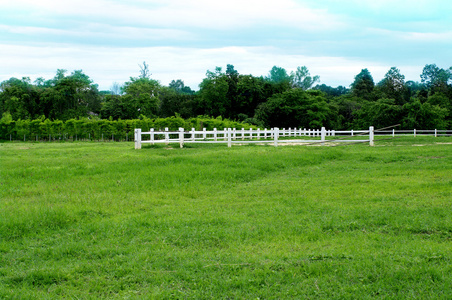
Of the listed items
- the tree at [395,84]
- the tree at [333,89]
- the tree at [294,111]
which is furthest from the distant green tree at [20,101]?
the tree at [333,89]

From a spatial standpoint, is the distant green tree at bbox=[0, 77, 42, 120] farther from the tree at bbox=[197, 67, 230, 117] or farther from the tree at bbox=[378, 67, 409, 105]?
the tree at bbox=[378, 67, 409, 105]

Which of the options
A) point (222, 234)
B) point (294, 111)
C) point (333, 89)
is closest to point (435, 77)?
point (333, 89)

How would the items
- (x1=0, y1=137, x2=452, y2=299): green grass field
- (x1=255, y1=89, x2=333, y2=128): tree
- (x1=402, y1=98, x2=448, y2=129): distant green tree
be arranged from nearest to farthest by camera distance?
(x1=0, y1=137, x2=452, y2=299): green grass field < (x1=402, y1=98, x2=448, y2=129): distant green tree < (x1=255, y1=89, x2=333, y2=128): tree

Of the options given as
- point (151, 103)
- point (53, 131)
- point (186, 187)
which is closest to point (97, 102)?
point (151, 103)

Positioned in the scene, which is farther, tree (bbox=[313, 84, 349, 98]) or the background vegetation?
tree (bbox=[313, 84, 349, 98])

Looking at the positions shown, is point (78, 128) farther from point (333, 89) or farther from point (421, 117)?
point (333, 89)

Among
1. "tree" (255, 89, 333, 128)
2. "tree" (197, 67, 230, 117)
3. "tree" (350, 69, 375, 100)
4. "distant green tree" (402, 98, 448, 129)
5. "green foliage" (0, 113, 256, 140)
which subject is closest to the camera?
"green foliage" (0, 113, 256, 140)

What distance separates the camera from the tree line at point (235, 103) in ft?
198

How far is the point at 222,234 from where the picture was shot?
21.7 ft

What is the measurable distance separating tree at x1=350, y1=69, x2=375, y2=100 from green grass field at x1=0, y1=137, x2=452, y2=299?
8605cm

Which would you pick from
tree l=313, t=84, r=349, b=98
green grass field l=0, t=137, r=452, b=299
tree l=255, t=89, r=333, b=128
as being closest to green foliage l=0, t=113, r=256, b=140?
tree l=255, t=89, r=333, b=128

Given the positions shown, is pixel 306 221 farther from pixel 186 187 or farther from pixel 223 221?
pixel 186 187

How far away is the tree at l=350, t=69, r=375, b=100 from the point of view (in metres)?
95.4

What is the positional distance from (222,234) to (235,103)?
237 ft
